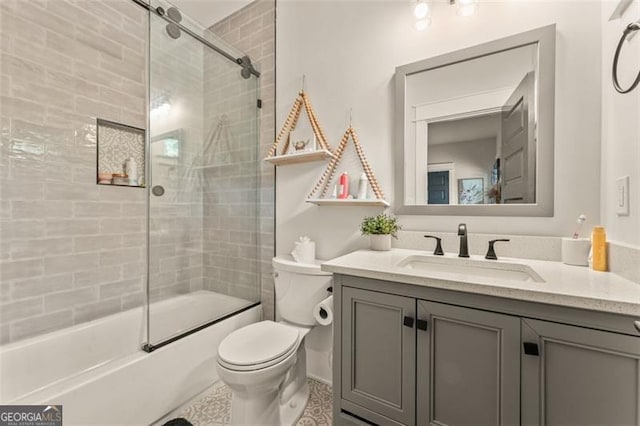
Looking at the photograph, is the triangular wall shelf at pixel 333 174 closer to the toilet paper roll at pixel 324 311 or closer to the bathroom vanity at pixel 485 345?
the bathroom vanity at pixel 485 345

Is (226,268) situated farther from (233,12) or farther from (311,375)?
(233,12)

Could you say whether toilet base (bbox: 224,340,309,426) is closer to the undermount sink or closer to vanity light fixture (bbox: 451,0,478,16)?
the undermount sink

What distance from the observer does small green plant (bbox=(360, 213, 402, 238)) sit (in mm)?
1453

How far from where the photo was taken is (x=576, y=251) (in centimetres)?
108

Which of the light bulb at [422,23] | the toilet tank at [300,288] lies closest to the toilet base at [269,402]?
the toilet tank at [300,288]


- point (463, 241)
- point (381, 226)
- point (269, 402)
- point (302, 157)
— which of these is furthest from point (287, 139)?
point (269, 402)

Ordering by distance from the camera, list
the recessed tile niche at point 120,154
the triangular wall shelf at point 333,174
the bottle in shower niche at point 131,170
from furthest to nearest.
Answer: the bottle in shower niche at point 131,170
the recessed tile niche at point 120,154
the triangular wall shelf at point 333,174

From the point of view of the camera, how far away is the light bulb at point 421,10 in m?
1.37

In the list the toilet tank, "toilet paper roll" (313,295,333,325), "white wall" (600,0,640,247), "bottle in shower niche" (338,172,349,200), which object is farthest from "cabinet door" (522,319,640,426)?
"bottle in shower niche" (338,172,349,200)

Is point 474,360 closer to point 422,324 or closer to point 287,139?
point 422,324

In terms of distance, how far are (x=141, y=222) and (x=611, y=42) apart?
109 inches

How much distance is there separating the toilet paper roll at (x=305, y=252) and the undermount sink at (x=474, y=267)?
24.7 inches

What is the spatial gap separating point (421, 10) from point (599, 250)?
139cm

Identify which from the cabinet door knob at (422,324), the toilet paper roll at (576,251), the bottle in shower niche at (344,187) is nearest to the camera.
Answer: the cabinet door knob at (422,324)
